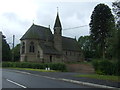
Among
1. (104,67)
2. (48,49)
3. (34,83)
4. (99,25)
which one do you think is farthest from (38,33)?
(34,83)

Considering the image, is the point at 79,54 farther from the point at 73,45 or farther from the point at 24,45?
the point at 24,45

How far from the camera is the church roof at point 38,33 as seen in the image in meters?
70.2

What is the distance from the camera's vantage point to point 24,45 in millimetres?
69938

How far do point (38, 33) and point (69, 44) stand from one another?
16.6 m

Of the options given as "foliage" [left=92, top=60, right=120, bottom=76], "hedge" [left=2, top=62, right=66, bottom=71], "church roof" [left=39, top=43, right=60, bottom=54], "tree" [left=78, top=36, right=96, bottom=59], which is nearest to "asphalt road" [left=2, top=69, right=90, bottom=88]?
"foliage" [left=92, top=60, right=120, bottom=76]

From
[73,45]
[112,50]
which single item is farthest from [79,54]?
[112,50]

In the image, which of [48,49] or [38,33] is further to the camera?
[38,33]

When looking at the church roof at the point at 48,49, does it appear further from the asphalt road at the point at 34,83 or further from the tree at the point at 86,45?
the asphalt road at the point at 34,83

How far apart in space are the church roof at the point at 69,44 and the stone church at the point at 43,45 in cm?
151

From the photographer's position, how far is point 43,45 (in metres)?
70.1

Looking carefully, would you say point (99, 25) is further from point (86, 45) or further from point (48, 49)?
point (86, 45)

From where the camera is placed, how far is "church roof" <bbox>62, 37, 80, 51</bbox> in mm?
80463

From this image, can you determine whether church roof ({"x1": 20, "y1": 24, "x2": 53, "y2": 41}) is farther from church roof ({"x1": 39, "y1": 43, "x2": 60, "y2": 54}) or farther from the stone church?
church roof ({"x1": 39, "y1": 43, "x2": 60, "y2": 54})

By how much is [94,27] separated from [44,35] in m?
19.0
